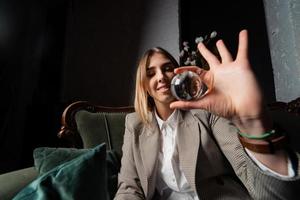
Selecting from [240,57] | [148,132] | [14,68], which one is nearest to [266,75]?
[148,132]

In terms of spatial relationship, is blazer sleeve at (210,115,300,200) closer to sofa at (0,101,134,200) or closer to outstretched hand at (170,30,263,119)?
outstretched hand at (170,30,263,119)

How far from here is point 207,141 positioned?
0.76 meters

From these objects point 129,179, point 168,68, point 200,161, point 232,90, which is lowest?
point 129,179

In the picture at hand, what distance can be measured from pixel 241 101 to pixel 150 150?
1.50 feet

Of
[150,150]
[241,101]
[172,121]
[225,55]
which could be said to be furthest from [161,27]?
[241,101]

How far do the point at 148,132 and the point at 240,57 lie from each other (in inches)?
20.4

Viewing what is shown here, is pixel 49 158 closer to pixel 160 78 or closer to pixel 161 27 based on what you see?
pixel 160 78

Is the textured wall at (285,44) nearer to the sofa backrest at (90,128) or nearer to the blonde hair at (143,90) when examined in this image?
the blonde hair at (143,90)

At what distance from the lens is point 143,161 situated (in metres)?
0.85

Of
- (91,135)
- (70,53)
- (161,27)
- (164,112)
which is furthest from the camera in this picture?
(70,53)

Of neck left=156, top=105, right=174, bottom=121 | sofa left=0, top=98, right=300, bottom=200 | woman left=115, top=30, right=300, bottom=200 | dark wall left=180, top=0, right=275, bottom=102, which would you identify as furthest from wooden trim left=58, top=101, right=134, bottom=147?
dark wall left=180, top=0, right=275, bottom=102

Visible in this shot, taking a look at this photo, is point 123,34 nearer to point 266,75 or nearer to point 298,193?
point 266,75

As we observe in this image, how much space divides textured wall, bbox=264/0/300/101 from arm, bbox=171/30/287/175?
79 centimetres

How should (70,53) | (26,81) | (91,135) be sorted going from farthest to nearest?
(70,53) → (26,81) → (91,135)
